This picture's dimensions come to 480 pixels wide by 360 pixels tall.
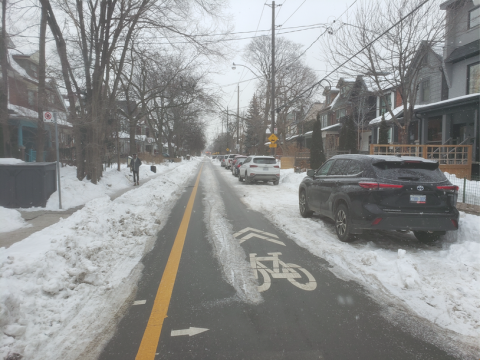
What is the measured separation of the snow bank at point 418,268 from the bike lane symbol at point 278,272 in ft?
1.85

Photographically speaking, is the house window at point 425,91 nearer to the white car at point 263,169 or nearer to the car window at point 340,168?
→ the white car at point 263,169

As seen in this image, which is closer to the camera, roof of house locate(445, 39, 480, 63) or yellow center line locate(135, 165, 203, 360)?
yellow center line locate(135, 165, 203, 360)

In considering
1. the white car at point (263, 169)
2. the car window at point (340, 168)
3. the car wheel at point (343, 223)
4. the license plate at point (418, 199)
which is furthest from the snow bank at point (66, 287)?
the white car at point (263, 169)

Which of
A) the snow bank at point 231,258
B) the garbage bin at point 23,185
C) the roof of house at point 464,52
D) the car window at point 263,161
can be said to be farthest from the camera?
the car window at point 263,161

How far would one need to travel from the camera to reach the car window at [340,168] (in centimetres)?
729

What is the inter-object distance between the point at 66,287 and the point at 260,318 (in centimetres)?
249

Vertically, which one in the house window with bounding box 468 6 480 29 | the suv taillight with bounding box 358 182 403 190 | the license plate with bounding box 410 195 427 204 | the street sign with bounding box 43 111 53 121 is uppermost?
the house window with bounding box 468 6 480 29

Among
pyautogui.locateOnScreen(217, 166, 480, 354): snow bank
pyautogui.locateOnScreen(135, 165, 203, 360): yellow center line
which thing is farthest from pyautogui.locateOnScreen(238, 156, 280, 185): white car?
pyautogui.locateOnScreen(135, 165, 203, 360): yellow center line

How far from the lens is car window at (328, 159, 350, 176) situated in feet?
23.9

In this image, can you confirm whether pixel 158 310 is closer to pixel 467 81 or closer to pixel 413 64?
pixel 413 64

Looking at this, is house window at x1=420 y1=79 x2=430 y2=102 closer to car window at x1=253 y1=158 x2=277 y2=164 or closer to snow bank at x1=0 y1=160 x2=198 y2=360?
car window at x1=253 y1=158 x2=277 y2=164

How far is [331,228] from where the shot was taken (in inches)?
316

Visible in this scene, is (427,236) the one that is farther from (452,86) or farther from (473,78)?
(452,86)

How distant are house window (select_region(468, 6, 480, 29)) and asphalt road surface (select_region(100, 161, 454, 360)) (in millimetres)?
18216
